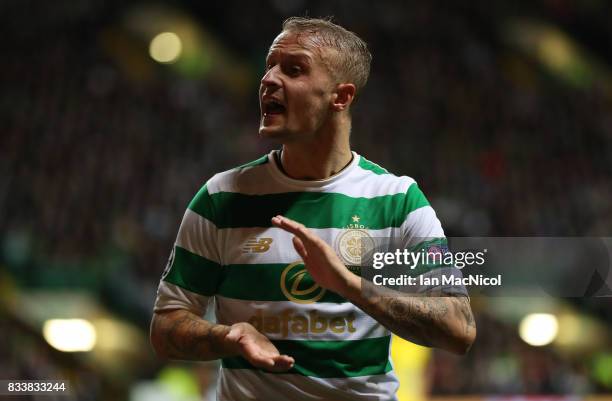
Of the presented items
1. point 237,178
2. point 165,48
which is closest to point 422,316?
point 237,178

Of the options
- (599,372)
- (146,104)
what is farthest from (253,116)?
(599,372)

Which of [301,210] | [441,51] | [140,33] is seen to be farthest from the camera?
[140,33]

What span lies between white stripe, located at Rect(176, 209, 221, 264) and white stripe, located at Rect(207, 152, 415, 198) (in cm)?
12

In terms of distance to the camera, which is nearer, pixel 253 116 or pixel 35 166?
pixel 35 166

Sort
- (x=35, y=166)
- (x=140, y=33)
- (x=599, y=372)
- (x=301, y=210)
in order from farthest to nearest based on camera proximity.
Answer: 1. (x=140, y=33)
2. (x=35, y=166)
3. (x=599, y=372)
4. (x=301, y=210)

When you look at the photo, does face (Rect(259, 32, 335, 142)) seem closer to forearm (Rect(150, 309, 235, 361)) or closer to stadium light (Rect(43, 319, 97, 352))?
forearm (Rect(150, 309, 235, 361))

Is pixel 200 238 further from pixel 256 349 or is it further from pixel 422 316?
pixel 422 316

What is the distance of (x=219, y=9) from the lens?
57.3ft

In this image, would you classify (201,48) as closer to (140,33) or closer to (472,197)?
(140,33)

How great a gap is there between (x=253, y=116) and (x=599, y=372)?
290 inches

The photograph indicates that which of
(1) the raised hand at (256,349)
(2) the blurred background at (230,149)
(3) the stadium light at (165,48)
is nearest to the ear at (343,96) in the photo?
(1) the raised hand at (256,349)

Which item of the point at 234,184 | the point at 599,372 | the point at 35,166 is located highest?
the point at 35,166

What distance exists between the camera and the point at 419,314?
248 cm

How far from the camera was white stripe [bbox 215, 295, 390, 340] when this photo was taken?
264cm
